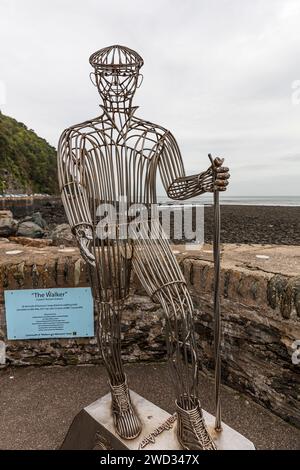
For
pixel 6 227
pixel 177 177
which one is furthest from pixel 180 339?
pixel 6 227

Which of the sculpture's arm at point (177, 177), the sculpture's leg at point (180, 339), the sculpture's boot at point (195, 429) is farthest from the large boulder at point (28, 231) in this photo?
the sculpture's boot at point (195, 429)

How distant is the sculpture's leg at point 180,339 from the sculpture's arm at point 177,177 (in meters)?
0.40

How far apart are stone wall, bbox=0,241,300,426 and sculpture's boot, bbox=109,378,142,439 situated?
102 centimetres

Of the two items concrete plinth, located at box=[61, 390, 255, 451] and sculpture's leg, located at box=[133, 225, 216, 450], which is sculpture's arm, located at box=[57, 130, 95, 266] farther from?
concrete plinth, located at box=[61, 390, 255, 451]

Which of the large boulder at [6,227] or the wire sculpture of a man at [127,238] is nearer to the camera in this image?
the wire sculpture of a man at [127,238]

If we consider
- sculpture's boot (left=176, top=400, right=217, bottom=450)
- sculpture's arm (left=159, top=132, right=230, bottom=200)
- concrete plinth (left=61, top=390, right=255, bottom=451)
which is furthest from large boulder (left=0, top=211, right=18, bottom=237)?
sculpture's boot (left=176, top=400, right=217, bottom=450)

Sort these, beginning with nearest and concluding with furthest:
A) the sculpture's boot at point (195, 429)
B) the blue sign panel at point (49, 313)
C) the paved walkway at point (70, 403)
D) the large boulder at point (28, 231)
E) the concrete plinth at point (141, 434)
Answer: the sculpture's boot at point (195, 429), the concrete plinth at point (141, 434), the paved walkway at point (70, 403), the blue sign panel at point (49, 313), the large boulder at point (28, 231)

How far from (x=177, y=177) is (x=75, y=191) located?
604 mm

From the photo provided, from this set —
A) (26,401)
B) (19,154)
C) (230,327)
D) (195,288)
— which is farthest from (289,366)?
(19,154)

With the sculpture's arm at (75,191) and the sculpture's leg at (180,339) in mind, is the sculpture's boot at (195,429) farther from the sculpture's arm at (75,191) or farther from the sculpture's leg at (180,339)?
the sculpture's arm at (75,191)

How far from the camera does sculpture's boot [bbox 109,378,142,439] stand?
1.94m

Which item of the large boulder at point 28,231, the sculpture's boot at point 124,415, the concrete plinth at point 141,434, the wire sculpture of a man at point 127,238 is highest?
the wire sculpture of a man at point 127,238

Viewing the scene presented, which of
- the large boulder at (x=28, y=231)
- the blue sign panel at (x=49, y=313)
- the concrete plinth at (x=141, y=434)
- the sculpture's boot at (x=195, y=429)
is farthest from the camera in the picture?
the large boulder at (x=28, y=231)

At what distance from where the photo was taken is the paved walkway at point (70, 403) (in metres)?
2.30
